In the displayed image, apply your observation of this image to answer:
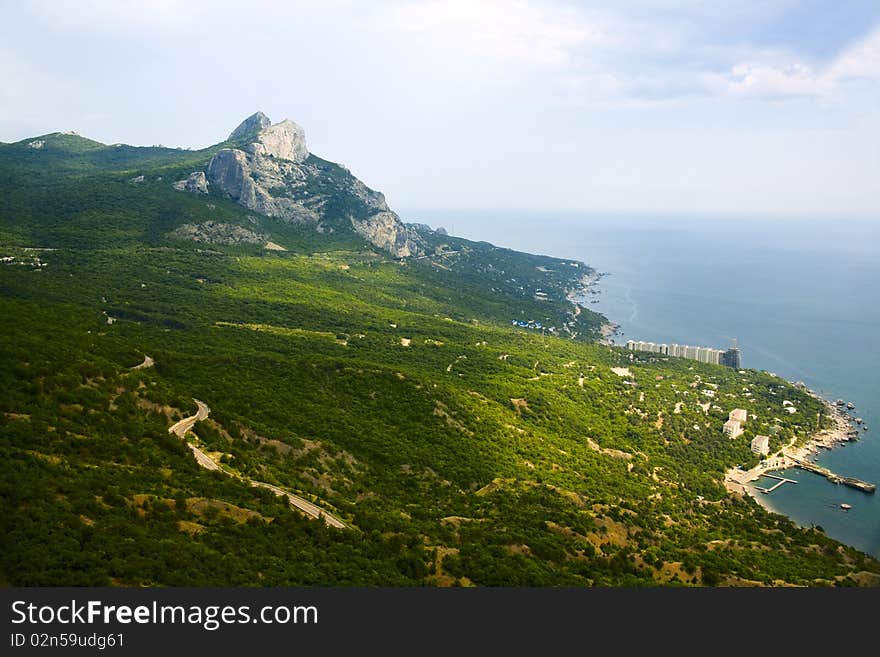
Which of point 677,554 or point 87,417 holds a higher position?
point 87,417

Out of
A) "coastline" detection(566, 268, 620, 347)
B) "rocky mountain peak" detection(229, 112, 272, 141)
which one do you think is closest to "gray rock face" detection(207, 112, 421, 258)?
"rocky mountain peak" detection(229, 112, 272, 141)

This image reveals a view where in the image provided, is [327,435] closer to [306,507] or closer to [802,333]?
[306,507]

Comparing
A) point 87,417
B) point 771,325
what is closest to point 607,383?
point 87,417

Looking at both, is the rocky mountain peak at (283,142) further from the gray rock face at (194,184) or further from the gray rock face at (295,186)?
the gray rock face at (194,184)

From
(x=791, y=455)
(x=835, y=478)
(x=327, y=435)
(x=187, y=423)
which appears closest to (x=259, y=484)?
(x=187, y=423)

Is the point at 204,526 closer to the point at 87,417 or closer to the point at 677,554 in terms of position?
the point at 87,417

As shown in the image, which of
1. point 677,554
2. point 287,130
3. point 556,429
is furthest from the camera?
point 287,130
